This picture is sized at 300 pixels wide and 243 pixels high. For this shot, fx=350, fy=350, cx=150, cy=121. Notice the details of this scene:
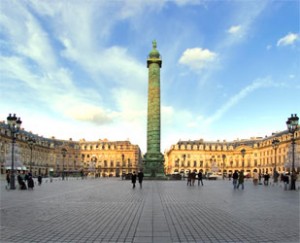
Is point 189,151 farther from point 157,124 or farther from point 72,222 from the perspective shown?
point 72,222

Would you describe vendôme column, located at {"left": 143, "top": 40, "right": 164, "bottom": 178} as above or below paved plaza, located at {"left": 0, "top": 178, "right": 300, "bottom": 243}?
above

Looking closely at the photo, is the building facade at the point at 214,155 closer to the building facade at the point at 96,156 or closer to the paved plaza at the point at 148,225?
the building facade at the point at 96,156

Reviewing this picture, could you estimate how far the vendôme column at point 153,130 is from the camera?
55031mm

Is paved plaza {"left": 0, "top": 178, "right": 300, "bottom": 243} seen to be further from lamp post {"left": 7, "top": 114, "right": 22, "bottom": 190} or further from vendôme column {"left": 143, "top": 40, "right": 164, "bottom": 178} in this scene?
vendôme column {"left": 143, "top": 40, "right": 164, "bottom": 178}

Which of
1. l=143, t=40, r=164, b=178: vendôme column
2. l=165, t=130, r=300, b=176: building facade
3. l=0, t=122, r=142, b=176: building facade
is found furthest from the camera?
l=0, t=122, r=142, b=176: building facade

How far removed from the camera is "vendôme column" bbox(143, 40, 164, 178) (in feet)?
181

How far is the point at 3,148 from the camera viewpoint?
286 feet

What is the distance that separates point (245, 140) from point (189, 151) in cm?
2269

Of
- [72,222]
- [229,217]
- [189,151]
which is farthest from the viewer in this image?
[189,151]

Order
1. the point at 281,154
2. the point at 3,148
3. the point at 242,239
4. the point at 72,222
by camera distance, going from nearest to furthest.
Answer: the point at 242,239 < the point at 72,222 < the point at 3,148 < the point at 281,154

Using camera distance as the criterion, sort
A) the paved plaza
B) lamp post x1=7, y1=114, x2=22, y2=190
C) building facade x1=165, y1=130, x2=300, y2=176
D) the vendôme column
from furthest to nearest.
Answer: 1. building facade x1=165, y1=130, x2=300, y2=176
2. the vendôme column
3. lamp post x1=7, y1=114, x2=22, y2=190
4. the paved plaza

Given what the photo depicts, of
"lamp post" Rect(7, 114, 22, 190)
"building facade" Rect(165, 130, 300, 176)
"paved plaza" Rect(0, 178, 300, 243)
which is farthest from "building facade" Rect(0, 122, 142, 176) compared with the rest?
"paved plaza" Rect(0, 178, 300, 243)

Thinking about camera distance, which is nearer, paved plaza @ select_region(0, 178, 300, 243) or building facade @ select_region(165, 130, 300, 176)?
paved plaza @ select_region(0, 178, 300, 243)

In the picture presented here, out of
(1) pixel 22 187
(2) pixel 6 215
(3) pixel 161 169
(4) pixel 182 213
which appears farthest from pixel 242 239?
(3) pixel 161 169
